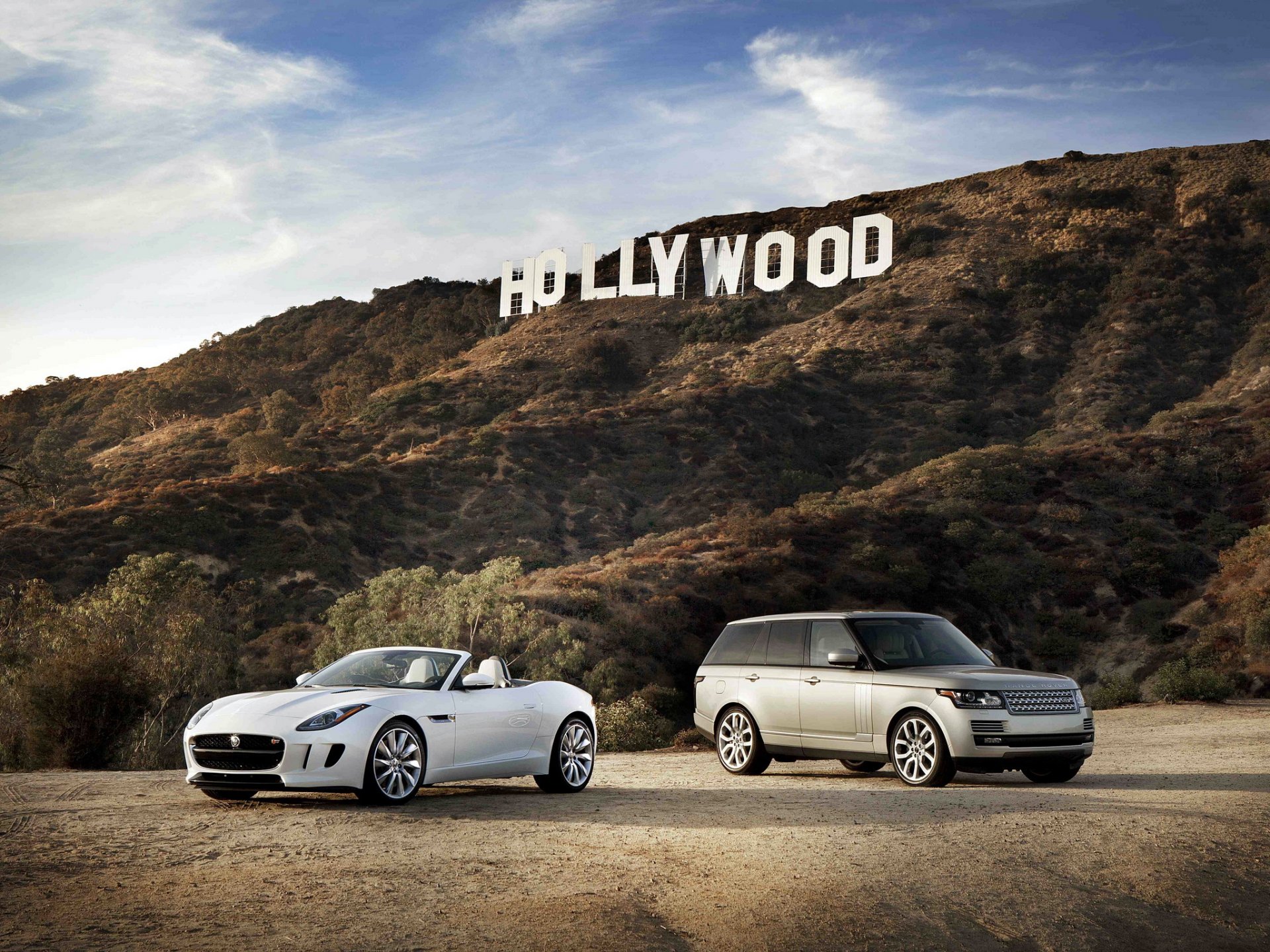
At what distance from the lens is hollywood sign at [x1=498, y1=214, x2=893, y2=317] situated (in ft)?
283

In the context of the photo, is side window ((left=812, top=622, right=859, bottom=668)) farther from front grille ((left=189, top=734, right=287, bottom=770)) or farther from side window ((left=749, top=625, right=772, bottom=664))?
front grille ((left=189, top=734, right=287, bottom=770))

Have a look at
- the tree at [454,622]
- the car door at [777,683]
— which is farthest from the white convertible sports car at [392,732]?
the tree at [454,622]

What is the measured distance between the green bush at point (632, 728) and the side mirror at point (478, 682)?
12169mm

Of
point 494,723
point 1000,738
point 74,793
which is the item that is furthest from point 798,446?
point 74,793

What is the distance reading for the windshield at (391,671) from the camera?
11305mm

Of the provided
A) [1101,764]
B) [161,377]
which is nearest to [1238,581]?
[1101,764]

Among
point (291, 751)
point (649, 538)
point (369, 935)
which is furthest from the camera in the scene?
point (649, 538)

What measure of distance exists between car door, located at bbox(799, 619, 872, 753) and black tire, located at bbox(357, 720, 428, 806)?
15.5ft

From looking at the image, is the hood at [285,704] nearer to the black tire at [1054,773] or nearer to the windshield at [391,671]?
the windshield at [391,671]

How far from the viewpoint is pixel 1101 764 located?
609 inches

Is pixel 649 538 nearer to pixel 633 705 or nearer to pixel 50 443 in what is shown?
pixel 633 705

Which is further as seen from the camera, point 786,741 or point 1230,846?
point 786,741

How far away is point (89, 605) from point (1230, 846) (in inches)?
1044

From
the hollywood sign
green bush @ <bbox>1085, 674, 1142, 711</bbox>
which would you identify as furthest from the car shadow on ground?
the hollywood sign
